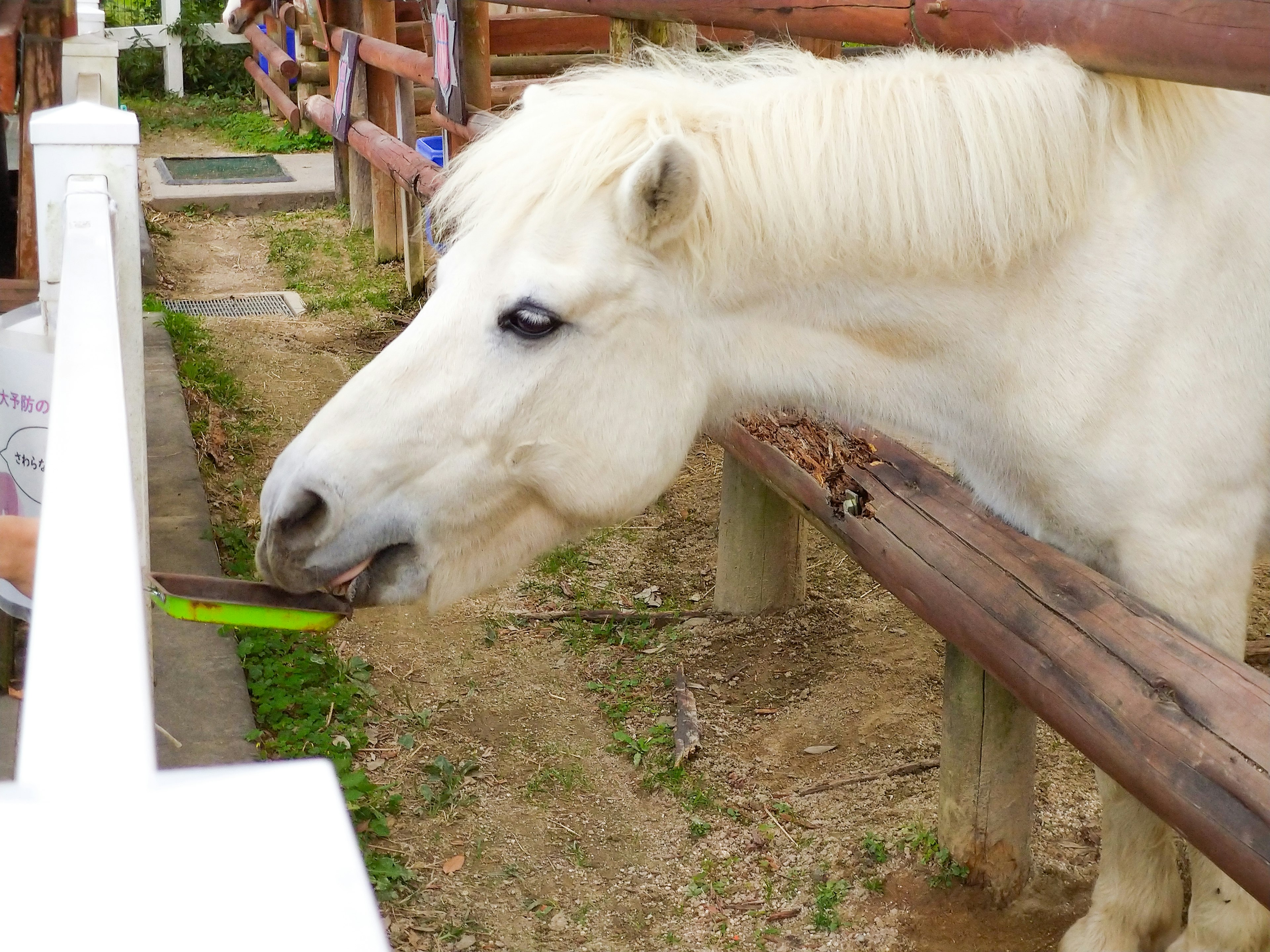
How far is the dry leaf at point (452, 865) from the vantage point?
2596mm

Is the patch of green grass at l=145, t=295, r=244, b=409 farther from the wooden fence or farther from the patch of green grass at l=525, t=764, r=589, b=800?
the patch of green grass at l=525, t=764, r=589, b=800

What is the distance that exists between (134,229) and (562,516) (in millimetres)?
875

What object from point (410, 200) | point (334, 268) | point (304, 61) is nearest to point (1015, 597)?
point (410, 200)

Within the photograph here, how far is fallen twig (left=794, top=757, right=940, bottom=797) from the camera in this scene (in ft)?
9.53

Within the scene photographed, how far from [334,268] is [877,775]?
570 cm

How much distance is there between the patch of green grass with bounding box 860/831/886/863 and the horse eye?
1577 millimetres

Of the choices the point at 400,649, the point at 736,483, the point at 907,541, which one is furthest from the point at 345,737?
the point at 907,541

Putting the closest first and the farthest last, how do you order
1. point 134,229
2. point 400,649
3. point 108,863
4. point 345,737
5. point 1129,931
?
point 108,863 < point 134,229 < point 1129,931 < point 345,737 < point 400,649

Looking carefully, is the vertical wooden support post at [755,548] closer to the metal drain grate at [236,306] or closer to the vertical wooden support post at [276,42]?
the metal drain grate at [236,306]

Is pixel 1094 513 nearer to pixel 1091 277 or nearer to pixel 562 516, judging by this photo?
pixel 1091 277

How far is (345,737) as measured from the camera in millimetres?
2990

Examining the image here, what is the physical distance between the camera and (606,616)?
3727mm

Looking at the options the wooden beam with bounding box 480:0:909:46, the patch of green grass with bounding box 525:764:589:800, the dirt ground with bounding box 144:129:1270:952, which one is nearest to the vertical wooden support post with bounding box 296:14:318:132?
the dirt ground with bounding box 144:129:1270:952

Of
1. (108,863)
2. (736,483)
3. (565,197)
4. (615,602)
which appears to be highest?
(565,197)
